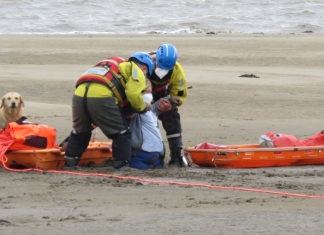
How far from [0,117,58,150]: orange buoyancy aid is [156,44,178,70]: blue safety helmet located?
1493 mm

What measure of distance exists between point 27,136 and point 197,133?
3676 millimetres

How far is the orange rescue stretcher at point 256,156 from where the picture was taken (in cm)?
909

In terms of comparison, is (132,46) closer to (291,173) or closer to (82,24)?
(82,24)

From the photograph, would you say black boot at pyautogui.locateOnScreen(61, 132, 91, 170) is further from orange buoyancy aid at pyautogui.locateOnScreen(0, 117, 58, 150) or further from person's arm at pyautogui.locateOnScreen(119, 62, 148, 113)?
person's arm at pyautogui.locateOnScreen(119, 62, 148, 113)

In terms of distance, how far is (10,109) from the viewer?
35.7ft

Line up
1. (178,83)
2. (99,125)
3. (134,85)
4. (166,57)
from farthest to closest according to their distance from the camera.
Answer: (178,83), (166,57), (99,125), (134,85)

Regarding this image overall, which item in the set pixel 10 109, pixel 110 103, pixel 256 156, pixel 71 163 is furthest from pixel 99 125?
pixel 10 109

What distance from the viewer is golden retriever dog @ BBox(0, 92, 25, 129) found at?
35.6ft

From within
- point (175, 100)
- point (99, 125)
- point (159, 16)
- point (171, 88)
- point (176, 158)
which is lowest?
point (159, 16)

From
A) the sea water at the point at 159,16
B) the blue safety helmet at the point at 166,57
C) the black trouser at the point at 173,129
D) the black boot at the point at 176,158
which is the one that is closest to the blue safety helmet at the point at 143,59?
the blue safety helmet at the point at 166,57

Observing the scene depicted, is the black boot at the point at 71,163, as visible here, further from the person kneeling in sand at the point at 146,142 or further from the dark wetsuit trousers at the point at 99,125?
the person kneeling in sand at the point at 146,142

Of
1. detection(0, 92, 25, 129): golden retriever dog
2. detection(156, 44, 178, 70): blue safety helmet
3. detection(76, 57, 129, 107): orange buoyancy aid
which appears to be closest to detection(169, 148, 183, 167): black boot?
detection(156, 44, 178, 70): blue safety helmet

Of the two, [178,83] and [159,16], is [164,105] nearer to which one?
[178,83]

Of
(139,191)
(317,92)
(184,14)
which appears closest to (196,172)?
(139,191)
